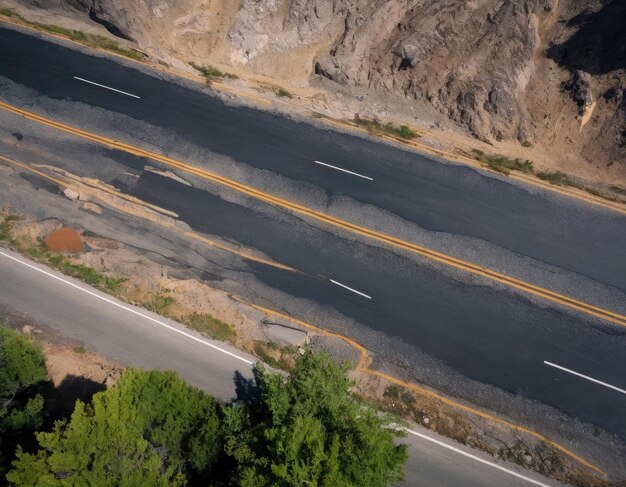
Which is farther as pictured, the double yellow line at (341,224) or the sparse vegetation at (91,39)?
the sparse vegetation at (91,39)

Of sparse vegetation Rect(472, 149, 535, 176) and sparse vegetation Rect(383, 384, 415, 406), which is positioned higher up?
sparse vegetation Rect(472, 149, 535, 176)

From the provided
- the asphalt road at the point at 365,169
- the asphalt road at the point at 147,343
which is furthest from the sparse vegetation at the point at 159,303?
the asphalt road at the point at 365,169

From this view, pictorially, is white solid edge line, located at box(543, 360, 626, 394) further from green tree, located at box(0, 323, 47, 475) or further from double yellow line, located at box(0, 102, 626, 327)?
green tree, located at box(0, 323, 47, 475)

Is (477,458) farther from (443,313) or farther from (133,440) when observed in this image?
(133,440)

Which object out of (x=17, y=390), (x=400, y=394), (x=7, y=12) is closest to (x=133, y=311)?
(x=17, y=390)

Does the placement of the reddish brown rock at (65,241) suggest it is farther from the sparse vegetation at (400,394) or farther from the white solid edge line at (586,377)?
the white solid edge line at (586,377)

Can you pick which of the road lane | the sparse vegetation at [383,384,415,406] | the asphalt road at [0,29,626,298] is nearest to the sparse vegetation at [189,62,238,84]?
the asphalt road at [0,29,626,298]

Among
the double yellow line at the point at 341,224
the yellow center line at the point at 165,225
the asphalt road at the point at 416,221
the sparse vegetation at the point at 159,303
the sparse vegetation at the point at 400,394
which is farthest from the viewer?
the yellow center line at the point at 165,225
